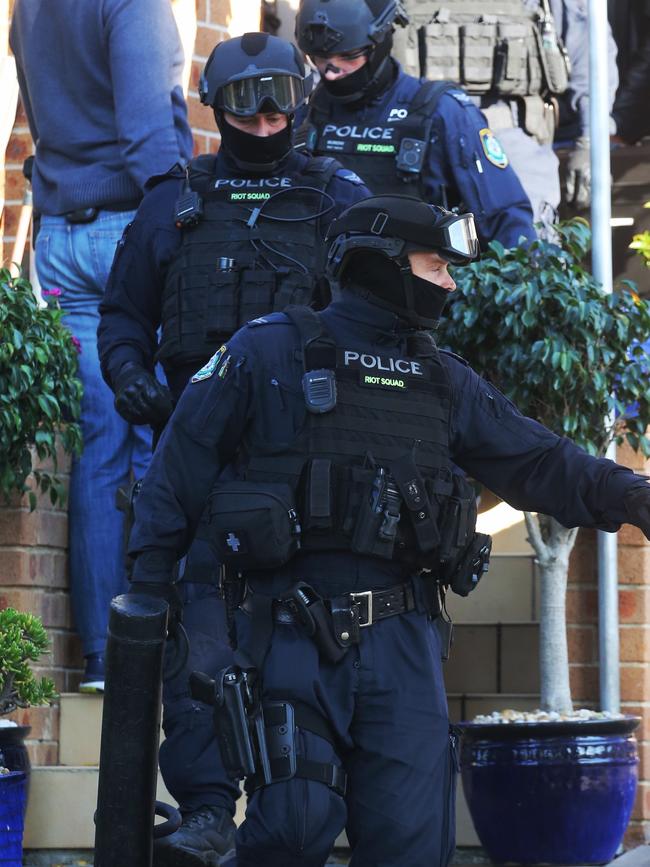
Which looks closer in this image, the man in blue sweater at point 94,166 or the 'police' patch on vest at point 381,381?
the 'police' patch on vest at point 381,381

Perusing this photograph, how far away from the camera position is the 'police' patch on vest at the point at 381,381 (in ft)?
15.1

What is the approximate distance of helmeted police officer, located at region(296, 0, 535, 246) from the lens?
6602 mm

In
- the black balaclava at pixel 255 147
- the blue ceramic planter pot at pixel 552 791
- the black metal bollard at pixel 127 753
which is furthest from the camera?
the blue ceramic planter pot at pixel 552 791

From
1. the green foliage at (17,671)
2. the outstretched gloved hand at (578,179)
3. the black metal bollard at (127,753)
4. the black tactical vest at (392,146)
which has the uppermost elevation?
the outstretched gloved hand at (578,179)

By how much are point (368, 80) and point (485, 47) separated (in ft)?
6.96

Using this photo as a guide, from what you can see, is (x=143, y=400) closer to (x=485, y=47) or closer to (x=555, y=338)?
(x=555, y=338)

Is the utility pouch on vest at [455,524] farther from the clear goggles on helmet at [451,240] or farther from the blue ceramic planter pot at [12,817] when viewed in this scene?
the blue ceramic planter pot at [12,817]

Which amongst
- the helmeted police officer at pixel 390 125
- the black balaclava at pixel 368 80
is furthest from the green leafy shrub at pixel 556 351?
the black balaclava at pixel 368 80

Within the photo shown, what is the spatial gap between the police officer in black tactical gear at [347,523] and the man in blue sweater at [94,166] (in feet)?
7.37

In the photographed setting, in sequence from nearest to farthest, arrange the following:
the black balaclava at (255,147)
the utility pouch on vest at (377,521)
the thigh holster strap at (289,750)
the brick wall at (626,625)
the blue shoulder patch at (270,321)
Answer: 1. the thigh holster strap at (289,750)
2. the utility pouch on vest at (377,521)
3. the blue shoulder patch at (270,321)
4. the black balaclava at (255,147)
5. the brick wall at (626,625)

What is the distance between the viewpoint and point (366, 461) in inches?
179

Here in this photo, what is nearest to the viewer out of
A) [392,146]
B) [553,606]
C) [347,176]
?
[347,176]

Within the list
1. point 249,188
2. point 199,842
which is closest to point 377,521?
point 199,842

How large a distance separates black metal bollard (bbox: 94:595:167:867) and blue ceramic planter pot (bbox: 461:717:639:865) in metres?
1.98
